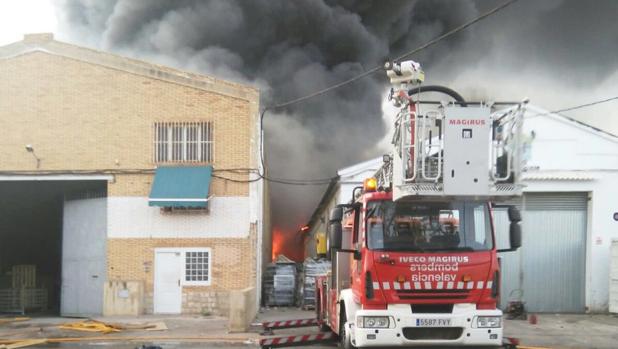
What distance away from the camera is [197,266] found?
1769cm

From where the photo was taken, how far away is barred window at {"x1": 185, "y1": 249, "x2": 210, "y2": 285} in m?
17.7

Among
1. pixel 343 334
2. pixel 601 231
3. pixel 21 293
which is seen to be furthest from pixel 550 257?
pixel 21 293

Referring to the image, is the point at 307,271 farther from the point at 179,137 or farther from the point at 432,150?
the point at 432,150

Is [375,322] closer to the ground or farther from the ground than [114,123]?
closer to the ground

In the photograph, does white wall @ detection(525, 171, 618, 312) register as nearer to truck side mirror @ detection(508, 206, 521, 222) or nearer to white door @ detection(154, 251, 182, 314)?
truck side mirror @ detection(508, 206, 521, 222)

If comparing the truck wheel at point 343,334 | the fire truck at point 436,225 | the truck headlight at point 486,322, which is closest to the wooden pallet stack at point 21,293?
the truck wheel at point 343,334

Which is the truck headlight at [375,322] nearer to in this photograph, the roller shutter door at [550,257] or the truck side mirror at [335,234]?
the truck side mirror at [335,234]

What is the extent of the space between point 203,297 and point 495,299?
34.3ft

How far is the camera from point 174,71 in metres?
17.9

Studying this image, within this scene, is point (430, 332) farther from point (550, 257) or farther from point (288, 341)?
point (550, 257)

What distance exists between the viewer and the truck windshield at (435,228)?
28.0 feet

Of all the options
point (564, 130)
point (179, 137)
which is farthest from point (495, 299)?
point (179, 137)

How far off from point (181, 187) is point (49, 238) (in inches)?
366

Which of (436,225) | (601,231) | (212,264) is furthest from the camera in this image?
(212,264)
